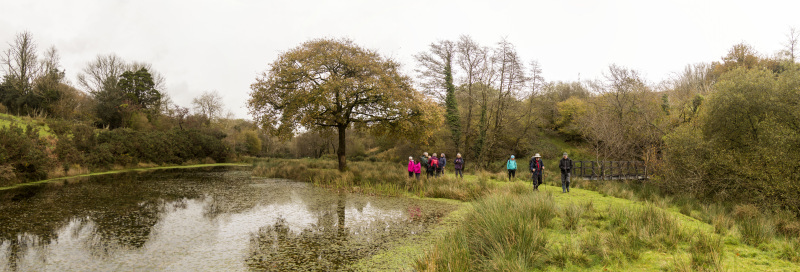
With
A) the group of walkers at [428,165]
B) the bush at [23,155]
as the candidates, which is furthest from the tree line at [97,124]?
the group of walkers at [428,165]

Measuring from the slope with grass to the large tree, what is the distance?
12232 mm

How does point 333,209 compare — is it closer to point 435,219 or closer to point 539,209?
point 435,219

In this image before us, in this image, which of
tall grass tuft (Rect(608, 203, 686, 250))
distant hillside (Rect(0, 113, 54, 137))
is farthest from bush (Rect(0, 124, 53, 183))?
tall grass tuft (Rect(608, 203, 686, 250))

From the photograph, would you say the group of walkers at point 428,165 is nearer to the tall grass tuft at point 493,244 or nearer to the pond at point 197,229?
the pond at point 197,229

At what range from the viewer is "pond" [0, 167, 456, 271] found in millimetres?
5711

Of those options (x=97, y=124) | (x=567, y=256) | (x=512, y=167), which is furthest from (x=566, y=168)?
(x=97, y=124)

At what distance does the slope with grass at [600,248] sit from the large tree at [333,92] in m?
12.2

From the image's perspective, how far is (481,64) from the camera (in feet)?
87.6

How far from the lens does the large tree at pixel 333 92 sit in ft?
58.7

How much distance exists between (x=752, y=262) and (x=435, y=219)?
5.91m

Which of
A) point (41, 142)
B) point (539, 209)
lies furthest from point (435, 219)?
point (41, 142)

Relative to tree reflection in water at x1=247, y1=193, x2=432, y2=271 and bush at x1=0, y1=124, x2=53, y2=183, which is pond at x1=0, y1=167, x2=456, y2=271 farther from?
bush at x1=0, y1=124, x2=53, y2=183

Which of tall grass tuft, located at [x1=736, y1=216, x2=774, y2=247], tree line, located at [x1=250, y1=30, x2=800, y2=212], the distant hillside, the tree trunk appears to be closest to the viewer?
tall grass tuft, located at [x1=736, y1=216, x2=774, y2=247]

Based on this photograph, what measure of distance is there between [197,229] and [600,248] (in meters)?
8.26
